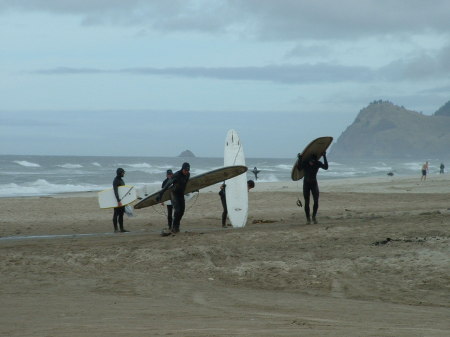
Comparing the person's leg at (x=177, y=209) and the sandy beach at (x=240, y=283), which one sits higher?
the person's leg at (x=177, y=209)

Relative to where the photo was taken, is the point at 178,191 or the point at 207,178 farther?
the point at 207,178

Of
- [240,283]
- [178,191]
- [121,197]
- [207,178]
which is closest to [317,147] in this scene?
[207,178]

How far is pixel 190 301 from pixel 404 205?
1537 centimetres

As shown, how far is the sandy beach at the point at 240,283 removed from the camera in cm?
570

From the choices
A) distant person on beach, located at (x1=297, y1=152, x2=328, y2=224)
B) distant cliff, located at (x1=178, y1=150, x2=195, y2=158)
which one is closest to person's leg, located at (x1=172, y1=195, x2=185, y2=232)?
distant person on beach, located at (x1=297, y1=152, x2=328, y2=224)

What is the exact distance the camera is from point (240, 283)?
27.2 feet

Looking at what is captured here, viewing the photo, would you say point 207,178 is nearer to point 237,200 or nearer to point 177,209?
point 237,200

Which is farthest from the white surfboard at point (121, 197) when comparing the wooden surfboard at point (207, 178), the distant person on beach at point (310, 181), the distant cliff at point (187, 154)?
the distant cliff at point (187, 154)

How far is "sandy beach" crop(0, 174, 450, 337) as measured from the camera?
5.70 meters

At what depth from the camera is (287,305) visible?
22.4ft

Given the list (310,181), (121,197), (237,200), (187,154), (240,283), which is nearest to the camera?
(240,283)

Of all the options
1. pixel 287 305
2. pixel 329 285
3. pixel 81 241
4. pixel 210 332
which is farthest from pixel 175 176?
pixel 210 332

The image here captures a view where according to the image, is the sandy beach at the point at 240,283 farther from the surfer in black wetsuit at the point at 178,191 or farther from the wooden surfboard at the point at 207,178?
the wooden surfboard at the point at 207,178

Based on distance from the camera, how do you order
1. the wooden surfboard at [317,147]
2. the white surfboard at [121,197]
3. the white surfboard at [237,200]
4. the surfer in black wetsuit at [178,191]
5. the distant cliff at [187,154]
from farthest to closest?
the distant cliff at [187,154] < the white surfboard at [237,200] < the wooden surfboard at [317,147] < the white surfboard at [121,197] < the surfer in black wetsuit at [178,191]
